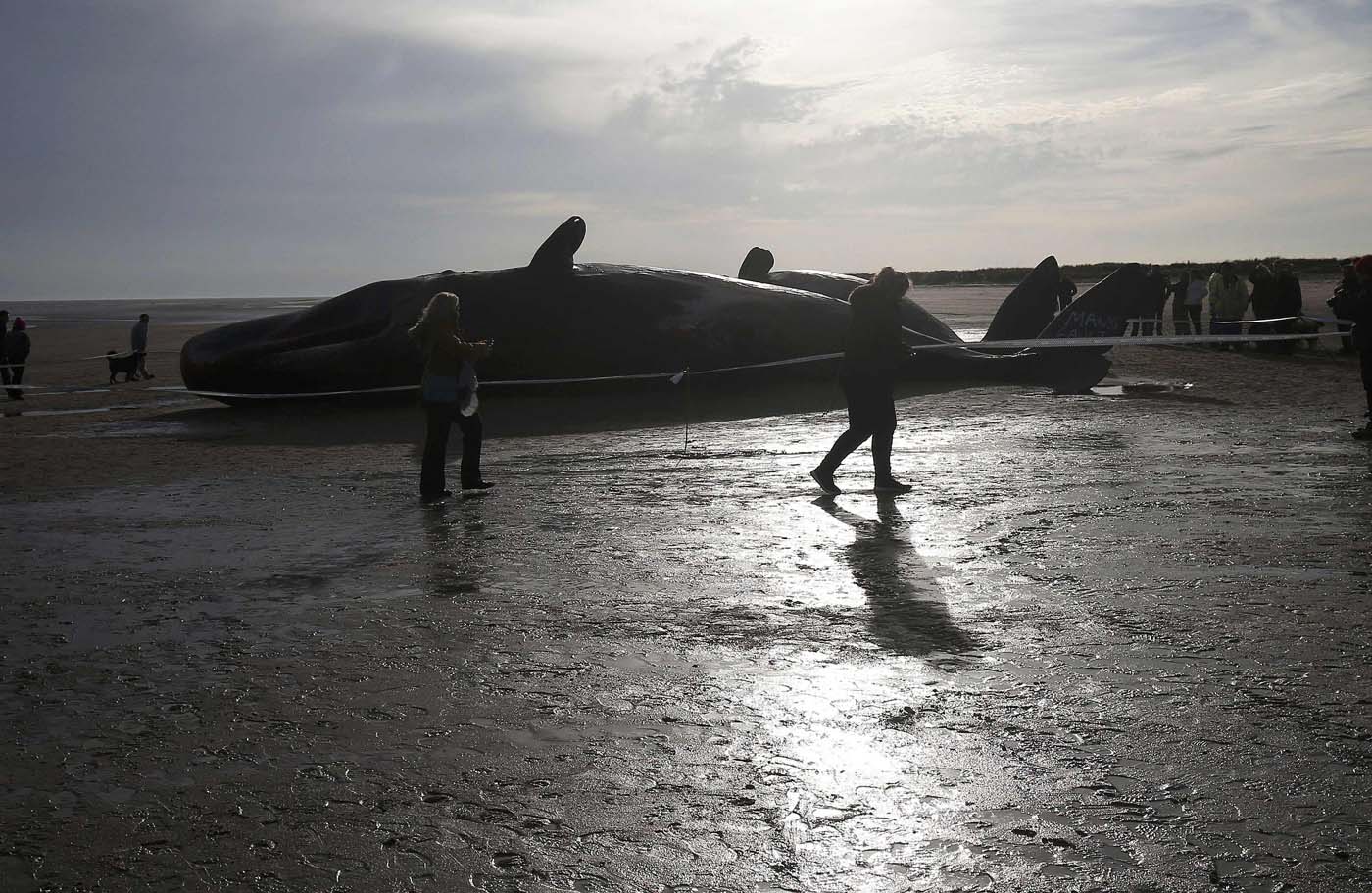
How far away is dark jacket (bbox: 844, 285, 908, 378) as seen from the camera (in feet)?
30.0

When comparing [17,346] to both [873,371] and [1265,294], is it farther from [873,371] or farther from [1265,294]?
[1265,294]

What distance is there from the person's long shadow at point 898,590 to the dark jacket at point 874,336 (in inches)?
62.2

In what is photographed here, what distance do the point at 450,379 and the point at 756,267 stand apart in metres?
11.0

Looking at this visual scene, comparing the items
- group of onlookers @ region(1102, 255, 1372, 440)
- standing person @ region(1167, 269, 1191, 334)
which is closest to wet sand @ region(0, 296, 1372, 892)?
group of onlookers @ region(1102, 255, 1372, 440)

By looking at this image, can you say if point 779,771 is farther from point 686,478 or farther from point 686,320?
point 686,320

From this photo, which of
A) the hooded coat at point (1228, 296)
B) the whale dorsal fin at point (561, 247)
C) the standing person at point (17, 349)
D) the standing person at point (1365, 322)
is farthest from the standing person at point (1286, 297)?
the standing person at point (17, 349)

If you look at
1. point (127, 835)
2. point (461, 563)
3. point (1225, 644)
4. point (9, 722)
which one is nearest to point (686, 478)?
point (461, 563)

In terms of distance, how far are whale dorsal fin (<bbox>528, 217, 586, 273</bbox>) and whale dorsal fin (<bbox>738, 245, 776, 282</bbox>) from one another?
14.9 feet

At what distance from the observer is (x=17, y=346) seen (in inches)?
799

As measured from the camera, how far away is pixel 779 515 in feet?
25.5

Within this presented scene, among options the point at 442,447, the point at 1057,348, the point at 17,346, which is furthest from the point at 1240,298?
the point at 17,346

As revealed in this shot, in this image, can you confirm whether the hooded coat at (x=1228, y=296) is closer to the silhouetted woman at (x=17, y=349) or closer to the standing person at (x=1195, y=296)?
the standing person at (x=1195, y=296)

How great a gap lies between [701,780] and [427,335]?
6.24 metres

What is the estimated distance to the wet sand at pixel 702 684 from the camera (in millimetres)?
3207
